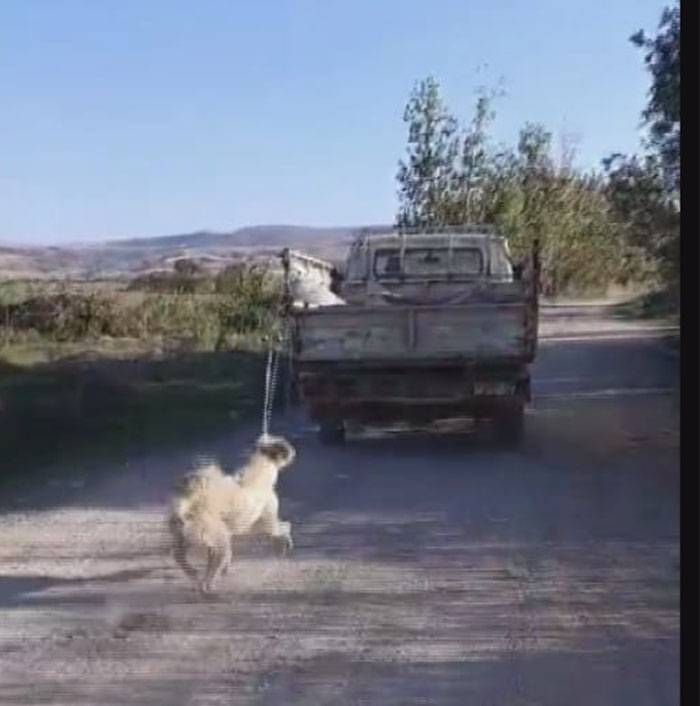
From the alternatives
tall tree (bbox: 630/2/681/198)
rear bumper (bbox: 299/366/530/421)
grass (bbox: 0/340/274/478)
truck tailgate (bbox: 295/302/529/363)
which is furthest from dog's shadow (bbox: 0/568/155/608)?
tall tree (bbox: 630/2/681/198)

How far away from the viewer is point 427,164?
386 cm

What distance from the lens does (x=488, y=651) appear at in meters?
3.56

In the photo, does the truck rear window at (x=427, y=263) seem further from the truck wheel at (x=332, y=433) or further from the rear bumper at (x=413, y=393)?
the truck wheel at (x=332, y=433)

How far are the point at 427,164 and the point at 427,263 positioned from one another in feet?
3.82

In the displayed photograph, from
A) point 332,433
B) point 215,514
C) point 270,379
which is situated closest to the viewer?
point 215,514

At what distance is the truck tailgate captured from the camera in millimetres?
4750

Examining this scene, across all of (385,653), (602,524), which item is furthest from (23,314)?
(602,524)

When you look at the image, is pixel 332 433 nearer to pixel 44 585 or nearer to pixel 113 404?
pixel 113 404

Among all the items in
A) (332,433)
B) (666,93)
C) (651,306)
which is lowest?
(332,433)

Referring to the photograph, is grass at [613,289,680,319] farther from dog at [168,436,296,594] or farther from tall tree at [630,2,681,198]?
dog at [168,436,296,594]

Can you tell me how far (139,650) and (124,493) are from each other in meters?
0.58

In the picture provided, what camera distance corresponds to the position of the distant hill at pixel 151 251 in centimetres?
387

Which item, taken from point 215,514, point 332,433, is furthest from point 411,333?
point 215,514

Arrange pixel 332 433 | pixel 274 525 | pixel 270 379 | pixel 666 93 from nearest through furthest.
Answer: pixel 666 93, pixel 274 525, pixel 270 379, pixel 332 433
